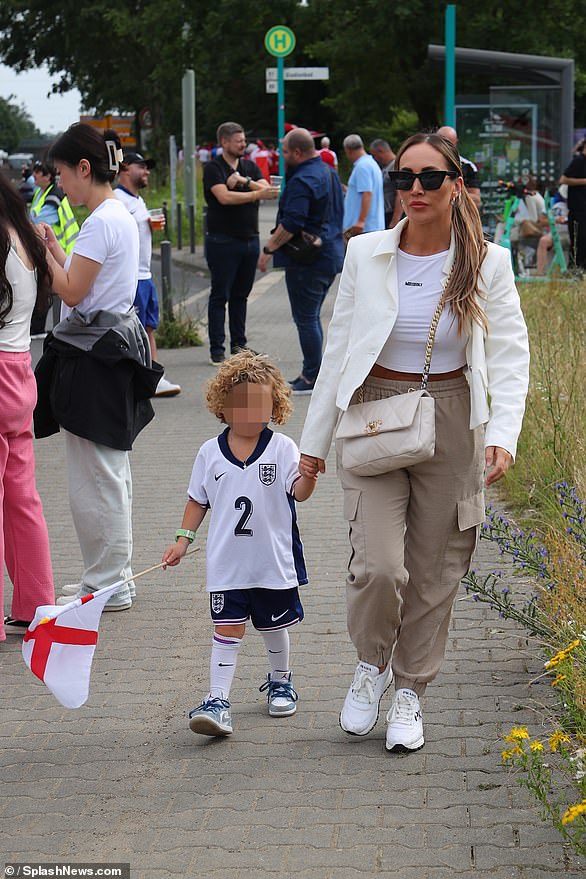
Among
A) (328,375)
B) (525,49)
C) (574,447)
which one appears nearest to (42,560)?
(328,375)

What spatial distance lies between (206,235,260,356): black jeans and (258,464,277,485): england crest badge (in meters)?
7.37

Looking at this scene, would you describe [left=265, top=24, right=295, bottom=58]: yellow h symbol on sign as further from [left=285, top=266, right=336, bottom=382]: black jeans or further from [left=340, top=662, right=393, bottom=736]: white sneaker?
[left=340, top=662, right=393, bottom=736]: white sneaker

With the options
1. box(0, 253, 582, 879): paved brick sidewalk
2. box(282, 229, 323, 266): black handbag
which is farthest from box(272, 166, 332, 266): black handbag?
box(0, 253, 582, 879): paved brick sidewalk

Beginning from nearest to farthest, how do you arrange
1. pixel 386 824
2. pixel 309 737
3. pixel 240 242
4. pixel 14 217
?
pixel 386 824
pixel 309 737
pixel 14 217
pixel 240 242

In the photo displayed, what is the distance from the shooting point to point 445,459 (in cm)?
436

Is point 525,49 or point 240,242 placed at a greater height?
point 525,49

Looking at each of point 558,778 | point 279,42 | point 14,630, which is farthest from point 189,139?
point 558,778

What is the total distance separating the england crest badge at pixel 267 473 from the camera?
452 cm

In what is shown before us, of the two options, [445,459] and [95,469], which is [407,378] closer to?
[445,459]

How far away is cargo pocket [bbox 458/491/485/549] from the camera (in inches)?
173

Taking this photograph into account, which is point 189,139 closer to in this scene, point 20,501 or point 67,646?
point 20,501

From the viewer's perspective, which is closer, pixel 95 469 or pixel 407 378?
pixel 407 378

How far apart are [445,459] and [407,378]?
0.94 feet

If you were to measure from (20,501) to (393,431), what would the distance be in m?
2.05
